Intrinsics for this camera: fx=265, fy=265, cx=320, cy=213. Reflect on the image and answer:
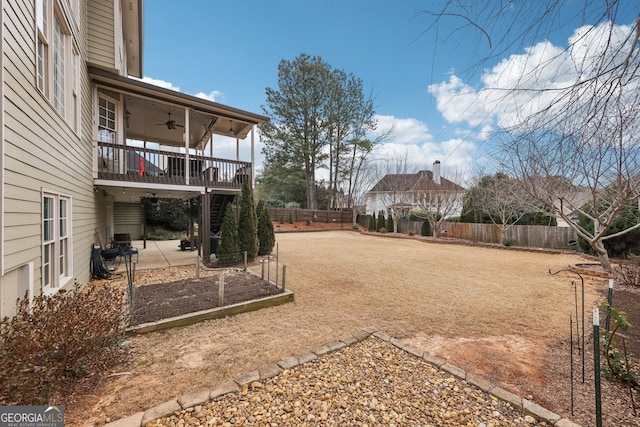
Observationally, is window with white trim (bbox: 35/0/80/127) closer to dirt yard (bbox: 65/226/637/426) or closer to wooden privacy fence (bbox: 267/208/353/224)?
dirt yard (bbox: 65/226/637/426)

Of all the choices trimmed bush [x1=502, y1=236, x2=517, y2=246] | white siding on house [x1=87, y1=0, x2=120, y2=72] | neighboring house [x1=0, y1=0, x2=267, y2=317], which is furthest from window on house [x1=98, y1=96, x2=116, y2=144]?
trimmed bush [x1=502, y1=236, x2=517, y2=246]

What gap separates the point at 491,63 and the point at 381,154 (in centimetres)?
2150

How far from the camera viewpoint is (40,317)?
2.36 m

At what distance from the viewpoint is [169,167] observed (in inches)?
317

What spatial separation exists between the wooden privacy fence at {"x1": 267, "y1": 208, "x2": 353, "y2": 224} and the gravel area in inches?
829

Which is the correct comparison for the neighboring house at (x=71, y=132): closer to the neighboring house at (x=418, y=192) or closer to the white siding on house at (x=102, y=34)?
the white siding on house at (x=102, y=34)

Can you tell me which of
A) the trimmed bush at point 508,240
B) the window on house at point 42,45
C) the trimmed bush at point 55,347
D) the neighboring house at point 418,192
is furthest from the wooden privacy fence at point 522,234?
the window on house at point 42,45

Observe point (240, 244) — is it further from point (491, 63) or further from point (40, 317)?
point (491, 63)

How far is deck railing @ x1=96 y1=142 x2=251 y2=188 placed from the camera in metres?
6.90

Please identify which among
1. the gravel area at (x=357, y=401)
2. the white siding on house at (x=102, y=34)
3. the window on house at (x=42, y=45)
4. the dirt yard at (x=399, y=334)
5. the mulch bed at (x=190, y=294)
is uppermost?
the white siding on house at (x=102, y=34)

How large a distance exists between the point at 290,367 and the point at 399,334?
5.58ft

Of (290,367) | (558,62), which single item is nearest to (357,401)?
(290,367)

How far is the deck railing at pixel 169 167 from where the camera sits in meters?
6.90

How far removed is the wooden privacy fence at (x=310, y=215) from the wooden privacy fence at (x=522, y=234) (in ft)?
33.9
